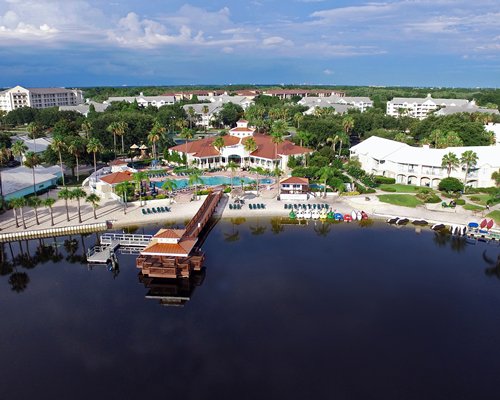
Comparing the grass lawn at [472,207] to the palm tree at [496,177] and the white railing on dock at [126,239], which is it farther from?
the white railing on dock at [126,239]

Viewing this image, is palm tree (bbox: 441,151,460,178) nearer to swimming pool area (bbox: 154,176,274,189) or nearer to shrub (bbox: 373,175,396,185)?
shrub (bbox: 373,175,396,185)

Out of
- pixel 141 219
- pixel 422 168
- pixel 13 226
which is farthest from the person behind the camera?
pixel 422 168

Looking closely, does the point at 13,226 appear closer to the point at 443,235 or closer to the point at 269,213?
the point at 269,213

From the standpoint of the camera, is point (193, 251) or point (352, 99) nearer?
point (193, 251)

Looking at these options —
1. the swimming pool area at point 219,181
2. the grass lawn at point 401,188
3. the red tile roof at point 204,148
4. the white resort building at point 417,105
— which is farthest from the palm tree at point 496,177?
the white resort building at point 417,105

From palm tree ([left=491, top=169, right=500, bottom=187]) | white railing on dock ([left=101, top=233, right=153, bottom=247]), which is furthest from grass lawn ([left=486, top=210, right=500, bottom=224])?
white railing on dock ([left=101, top=233, right=153, bottom=247])

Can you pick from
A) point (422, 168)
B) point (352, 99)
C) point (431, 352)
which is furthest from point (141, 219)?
point (352, 99)

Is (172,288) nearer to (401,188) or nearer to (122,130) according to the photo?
(401,188)
